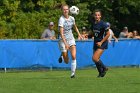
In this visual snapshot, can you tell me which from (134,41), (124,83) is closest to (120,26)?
(134,41)

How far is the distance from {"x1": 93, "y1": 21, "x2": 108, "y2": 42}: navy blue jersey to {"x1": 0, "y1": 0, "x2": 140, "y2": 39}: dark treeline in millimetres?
12119

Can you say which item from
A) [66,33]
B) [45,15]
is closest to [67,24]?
[66,33]

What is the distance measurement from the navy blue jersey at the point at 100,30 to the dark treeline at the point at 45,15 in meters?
12.1

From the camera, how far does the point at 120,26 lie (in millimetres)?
36969

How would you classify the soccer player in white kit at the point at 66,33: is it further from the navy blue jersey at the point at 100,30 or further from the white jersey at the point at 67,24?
the navy blue jersey at the point at 100,30

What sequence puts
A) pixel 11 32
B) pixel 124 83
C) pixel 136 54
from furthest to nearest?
pixel 11 32
pixel 136 54
pixel 124 83

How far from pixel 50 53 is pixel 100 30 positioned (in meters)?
6.80

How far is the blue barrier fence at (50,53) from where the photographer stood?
2142 centimetres

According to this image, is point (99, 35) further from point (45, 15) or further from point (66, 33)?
point (45, 15)

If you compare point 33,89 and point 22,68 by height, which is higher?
point 33,89

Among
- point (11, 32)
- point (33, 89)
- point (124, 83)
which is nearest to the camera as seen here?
point (33, 89)

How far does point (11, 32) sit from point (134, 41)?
8.34m

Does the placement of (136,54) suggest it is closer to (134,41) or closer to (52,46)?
(134,41)

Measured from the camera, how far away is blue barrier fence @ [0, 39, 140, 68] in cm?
2142
